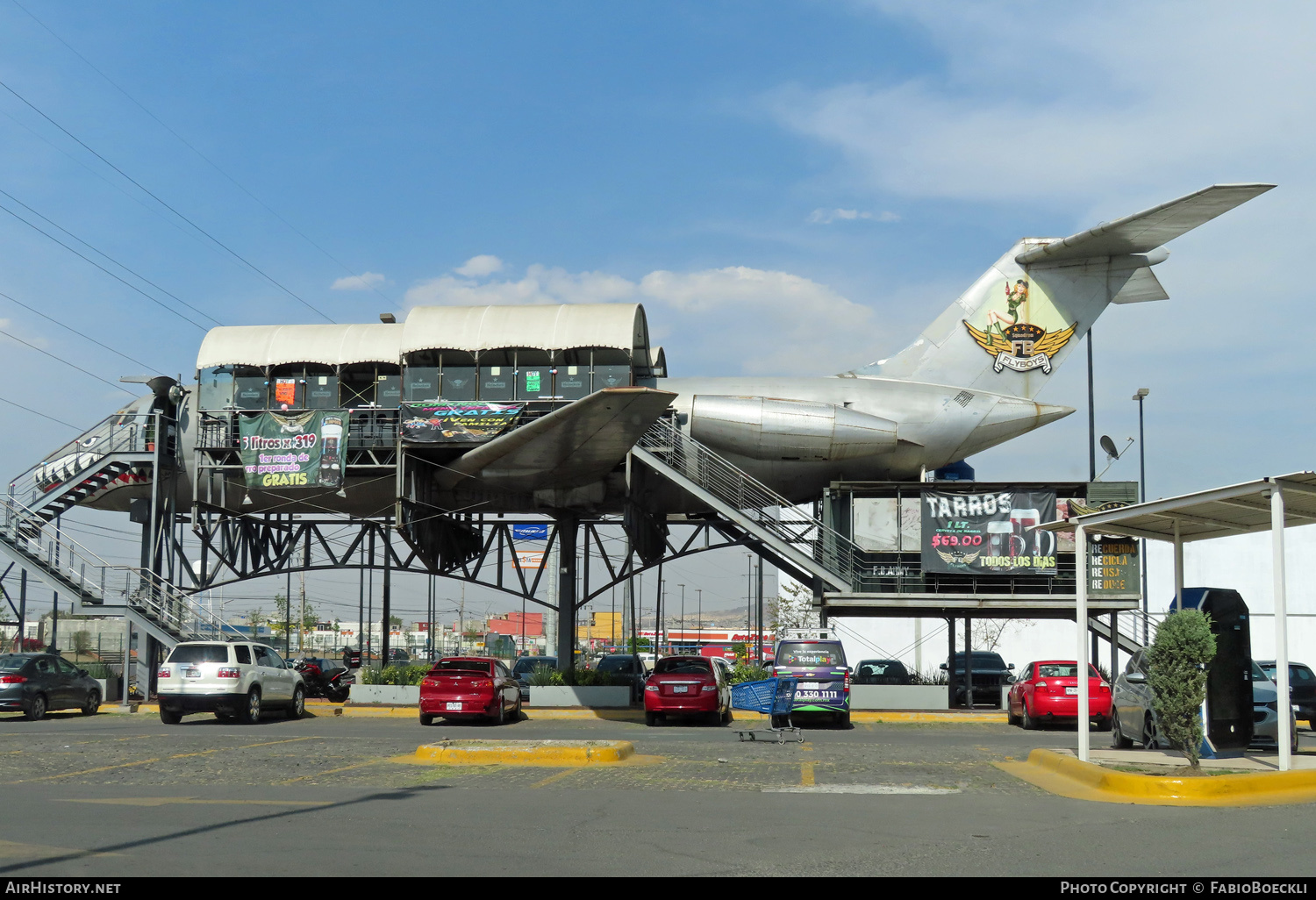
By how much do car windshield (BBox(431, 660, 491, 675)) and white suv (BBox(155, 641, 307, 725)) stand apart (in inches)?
157

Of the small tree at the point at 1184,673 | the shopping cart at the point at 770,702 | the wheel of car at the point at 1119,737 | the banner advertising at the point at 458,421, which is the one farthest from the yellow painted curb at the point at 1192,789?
the banner advertising at the point at 458,421

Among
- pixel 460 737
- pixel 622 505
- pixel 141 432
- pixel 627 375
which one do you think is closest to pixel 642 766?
pixel 460 737

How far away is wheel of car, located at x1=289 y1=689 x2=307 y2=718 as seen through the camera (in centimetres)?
2688

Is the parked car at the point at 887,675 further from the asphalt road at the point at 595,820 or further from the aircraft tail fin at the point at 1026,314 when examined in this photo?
the asphalt road at the point at 595,820

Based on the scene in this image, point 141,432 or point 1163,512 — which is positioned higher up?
point 141,432

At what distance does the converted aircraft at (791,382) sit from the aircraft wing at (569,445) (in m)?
0.12

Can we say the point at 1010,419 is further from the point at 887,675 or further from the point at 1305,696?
the point at 1305,696

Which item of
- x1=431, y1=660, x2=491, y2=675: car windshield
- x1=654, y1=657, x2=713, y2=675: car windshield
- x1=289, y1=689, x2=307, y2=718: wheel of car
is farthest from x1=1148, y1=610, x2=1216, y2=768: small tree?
x1=289, y1=689, x2=307, y2=718: wheel of car

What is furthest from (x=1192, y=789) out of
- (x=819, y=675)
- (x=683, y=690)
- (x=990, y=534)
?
(x=990, y=534)

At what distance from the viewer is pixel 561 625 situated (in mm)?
33531

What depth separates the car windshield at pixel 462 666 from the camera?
24875mm
